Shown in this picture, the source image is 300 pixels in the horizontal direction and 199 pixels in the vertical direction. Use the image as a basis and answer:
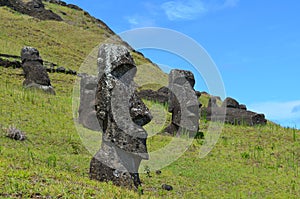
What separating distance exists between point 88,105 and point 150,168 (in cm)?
768

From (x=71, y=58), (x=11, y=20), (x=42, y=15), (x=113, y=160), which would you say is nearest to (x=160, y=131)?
(x=113, y=160)

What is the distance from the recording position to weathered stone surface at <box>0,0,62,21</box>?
74.7 meters

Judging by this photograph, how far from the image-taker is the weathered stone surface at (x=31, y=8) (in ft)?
245

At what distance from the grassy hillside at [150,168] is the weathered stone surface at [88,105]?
61 centimetres

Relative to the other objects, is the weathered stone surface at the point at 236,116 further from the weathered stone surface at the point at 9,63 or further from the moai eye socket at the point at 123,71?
the moai eye socket at the point at 123,71

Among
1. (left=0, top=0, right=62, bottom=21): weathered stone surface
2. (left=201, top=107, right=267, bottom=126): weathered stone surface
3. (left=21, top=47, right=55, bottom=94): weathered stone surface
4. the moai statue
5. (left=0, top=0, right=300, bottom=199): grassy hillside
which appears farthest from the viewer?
(left=0, top=0, right=62, bottom=21): weathered stone surface

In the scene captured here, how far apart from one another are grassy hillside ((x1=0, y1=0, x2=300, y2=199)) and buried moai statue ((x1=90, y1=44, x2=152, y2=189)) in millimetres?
608

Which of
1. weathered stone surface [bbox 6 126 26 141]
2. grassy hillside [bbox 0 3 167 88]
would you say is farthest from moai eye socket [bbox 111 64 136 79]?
grassy hillside [bbox 0 3 167 88]

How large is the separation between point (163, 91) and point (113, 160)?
946 inches

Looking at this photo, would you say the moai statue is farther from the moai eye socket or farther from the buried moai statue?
the buried moai statue

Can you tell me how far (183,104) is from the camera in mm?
23469

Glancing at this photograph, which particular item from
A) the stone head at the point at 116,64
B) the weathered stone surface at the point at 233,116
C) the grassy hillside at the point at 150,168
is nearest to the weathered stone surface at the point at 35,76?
the grassy hillside at the point at 150,168

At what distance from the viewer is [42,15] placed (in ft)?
252

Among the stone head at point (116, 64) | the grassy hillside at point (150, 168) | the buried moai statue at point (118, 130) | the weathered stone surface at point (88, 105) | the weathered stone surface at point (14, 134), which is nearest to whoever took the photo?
the grassy hillside at point (150, 168)
